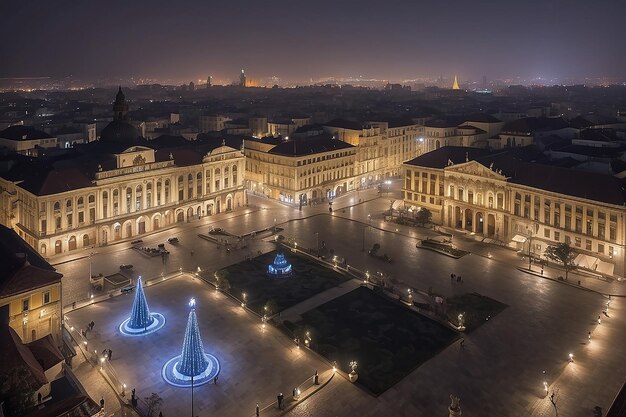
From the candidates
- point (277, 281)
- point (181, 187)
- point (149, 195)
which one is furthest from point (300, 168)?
point (277, 281)

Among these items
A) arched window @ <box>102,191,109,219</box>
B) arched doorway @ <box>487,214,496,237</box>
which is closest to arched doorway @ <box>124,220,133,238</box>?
arched window @ <box>102,191,109,219</box>

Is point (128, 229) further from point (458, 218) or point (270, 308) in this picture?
point (458, 218)

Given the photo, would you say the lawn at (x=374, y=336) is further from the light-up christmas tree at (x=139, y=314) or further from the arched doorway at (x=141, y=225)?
the arched doorway at (x=141, y=225)

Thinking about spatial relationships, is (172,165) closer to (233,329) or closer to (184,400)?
(233,329)

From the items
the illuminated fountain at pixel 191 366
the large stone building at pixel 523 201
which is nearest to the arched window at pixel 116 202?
the illuminated fountain at pixel 191 366

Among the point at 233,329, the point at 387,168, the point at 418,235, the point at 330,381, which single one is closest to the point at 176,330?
the point at 233,329

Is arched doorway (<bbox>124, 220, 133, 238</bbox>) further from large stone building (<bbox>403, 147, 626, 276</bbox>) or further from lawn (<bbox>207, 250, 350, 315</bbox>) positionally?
large stone building (<bbox>403, 147, 626, 276</bbox>)
